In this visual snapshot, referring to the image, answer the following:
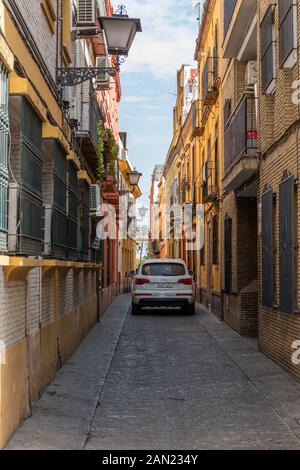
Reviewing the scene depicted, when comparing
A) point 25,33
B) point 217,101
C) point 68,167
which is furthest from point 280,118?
point 217,101

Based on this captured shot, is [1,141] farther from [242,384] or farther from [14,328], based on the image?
[242,384]

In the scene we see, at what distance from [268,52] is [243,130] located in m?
2.10

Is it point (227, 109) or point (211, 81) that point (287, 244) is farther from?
point (211, 81)

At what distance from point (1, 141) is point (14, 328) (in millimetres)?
1854

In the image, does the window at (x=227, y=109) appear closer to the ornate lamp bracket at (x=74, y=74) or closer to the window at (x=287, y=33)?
the ornate lamp bracket at (x=74, y=74)

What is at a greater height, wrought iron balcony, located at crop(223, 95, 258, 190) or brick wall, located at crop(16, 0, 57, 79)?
brick wall, located at crop(16, 0, 57, 79)

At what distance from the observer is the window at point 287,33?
9117 millimetres

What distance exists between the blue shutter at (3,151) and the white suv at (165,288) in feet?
47.4

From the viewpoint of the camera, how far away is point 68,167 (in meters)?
10.9

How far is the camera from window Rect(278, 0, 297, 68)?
29.9 ft

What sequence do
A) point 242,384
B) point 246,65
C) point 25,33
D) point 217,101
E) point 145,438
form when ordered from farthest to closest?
point 217,101
point 246,65
point 242,384
point 25,33
point 145,438

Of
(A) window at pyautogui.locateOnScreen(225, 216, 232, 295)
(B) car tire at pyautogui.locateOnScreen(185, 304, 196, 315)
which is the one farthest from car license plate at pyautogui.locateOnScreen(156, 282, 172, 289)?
(A) window at pyautogui.locateOnScreen(225, 216, 232, 295)

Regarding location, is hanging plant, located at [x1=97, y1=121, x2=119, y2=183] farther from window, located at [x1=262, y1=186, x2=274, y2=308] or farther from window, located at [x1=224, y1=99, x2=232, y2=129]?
window, located at [x1=262, y1=186, x2=274, y2=308]

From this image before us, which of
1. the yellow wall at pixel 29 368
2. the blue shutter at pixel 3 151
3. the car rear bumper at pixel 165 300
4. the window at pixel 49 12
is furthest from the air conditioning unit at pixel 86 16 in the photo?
the car rear bumper at pixel 165 300
